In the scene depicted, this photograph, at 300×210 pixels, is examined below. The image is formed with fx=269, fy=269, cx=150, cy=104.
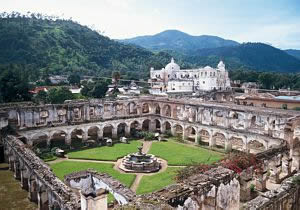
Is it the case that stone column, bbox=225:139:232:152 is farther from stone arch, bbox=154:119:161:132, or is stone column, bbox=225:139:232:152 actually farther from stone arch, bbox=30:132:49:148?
stone arch, bbox=30:132:49:148

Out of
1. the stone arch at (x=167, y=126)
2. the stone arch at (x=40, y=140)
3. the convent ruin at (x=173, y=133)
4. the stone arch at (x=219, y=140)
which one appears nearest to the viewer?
the convent ruin at (x=173, y=133)

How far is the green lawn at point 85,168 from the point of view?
25578mm

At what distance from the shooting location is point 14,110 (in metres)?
34.4

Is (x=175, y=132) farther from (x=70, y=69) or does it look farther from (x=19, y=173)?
(x=70, y=69)

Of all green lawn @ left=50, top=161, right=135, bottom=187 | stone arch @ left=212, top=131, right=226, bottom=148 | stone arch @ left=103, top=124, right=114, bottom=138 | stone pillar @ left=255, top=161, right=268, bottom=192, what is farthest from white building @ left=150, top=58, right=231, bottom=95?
stone pillar @ left=255, top=161, right=268, bottom=192

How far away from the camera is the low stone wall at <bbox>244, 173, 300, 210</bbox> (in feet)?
45.1

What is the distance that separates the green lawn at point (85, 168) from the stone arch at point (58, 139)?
6.67 metres

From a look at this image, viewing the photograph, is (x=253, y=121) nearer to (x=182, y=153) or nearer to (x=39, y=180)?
(x=182, y=153)

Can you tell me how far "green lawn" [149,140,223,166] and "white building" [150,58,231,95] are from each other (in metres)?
30.5

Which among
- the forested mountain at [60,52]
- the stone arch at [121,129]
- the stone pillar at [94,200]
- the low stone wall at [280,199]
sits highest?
the forested mountain at [60,52]

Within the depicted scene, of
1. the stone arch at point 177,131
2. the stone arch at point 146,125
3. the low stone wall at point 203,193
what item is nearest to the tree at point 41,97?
the stone arch at point 146,125

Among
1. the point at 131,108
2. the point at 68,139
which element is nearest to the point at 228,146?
the point at 131,108

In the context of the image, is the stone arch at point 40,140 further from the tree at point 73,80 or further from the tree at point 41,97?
the tree at point 73,80

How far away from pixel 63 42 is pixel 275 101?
8820 centimetres
